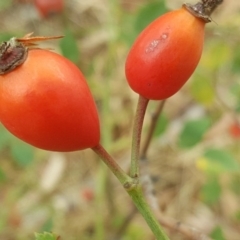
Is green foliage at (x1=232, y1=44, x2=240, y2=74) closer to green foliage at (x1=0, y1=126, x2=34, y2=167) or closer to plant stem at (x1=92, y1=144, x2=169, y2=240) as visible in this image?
green foliage at (x1=0, y1=126, x2=34, y2=167)

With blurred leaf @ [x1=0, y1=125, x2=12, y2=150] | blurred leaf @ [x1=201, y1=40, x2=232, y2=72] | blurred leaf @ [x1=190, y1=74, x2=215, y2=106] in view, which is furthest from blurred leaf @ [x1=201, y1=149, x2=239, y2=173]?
blurred leaf @ [x1=0, y1=125, x2=12, y2=150]

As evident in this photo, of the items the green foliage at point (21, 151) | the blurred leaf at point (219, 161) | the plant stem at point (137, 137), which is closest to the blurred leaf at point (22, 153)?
the green foliage at point (21, 151)

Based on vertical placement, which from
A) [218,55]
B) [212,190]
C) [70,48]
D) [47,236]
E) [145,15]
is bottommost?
[212,190]

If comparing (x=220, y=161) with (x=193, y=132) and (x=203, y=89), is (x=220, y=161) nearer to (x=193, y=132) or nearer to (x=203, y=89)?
(x=193, y=132)

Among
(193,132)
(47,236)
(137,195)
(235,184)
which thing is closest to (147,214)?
(137,195)

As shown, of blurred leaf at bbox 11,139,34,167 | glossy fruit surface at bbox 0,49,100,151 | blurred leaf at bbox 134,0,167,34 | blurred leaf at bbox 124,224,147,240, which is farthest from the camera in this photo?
blurred leaf at bbox 124,224,147,240

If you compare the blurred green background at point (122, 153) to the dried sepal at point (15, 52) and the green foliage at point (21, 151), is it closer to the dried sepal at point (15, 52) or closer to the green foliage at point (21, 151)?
the green foliage at point (21, 151)
